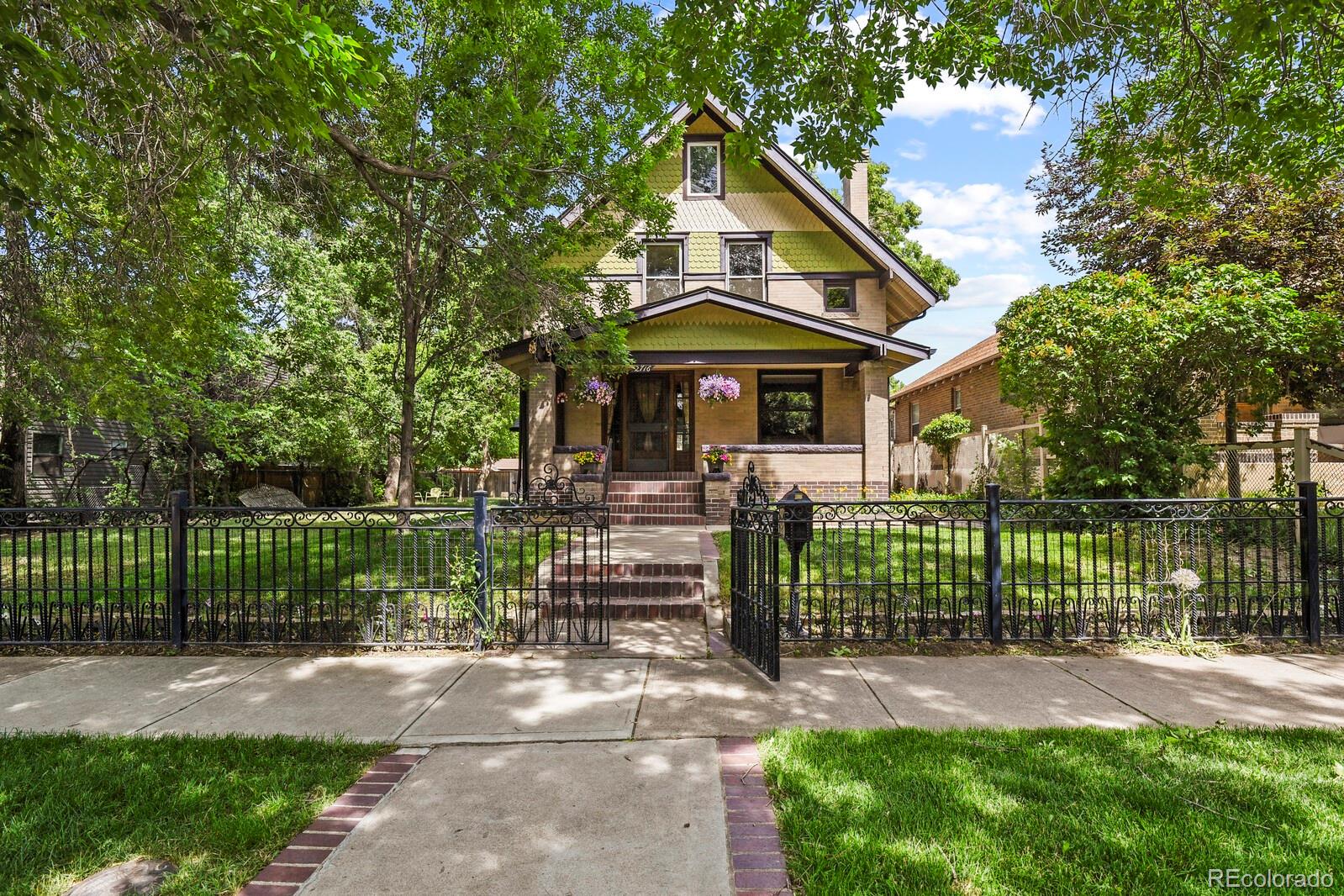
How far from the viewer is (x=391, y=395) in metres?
21.4

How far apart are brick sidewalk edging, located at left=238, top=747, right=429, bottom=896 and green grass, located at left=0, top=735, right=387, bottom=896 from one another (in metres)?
0.06

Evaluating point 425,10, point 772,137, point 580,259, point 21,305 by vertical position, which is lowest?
point 21,305

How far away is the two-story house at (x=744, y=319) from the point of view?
15188 mm

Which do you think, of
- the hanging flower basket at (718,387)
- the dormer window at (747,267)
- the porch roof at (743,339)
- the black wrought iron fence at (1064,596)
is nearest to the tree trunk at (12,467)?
the porch roof at (743,339)

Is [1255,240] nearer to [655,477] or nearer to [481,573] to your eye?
[655,477]

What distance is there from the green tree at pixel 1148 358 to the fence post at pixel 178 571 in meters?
12.1

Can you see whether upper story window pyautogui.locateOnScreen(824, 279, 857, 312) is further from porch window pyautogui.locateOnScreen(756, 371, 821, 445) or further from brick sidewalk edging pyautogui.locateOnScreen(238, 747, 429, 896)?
brick sidewalk edging pyautogui.locateOnScreen(238, 747, 429, 896)

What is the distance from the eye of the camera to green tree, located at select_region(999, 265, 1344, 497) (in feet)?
32.3

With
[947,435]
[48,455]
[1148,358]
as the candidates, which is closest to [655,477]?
[1148,358]

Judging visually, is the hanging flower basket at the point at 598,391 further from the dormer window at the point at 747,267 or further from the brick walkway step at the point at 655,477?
the dormer window at the point at 747,267

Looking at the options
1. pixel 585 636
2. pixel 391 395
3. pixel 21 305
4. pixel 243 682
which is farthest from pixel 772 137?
pixel 391 395

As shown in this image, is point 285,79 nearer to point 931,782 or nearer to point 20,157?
point 20,157

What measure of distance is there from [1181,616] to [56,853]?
8.28 meters

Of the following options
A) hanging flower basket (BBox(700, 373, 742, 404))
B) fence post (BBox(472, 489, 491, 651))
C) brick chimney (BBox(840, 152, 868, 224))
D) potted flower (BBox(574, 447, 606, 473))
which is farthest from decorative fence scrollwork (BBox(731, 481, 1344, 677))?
brick chimney (BBox(840, 152, 868, 224))
